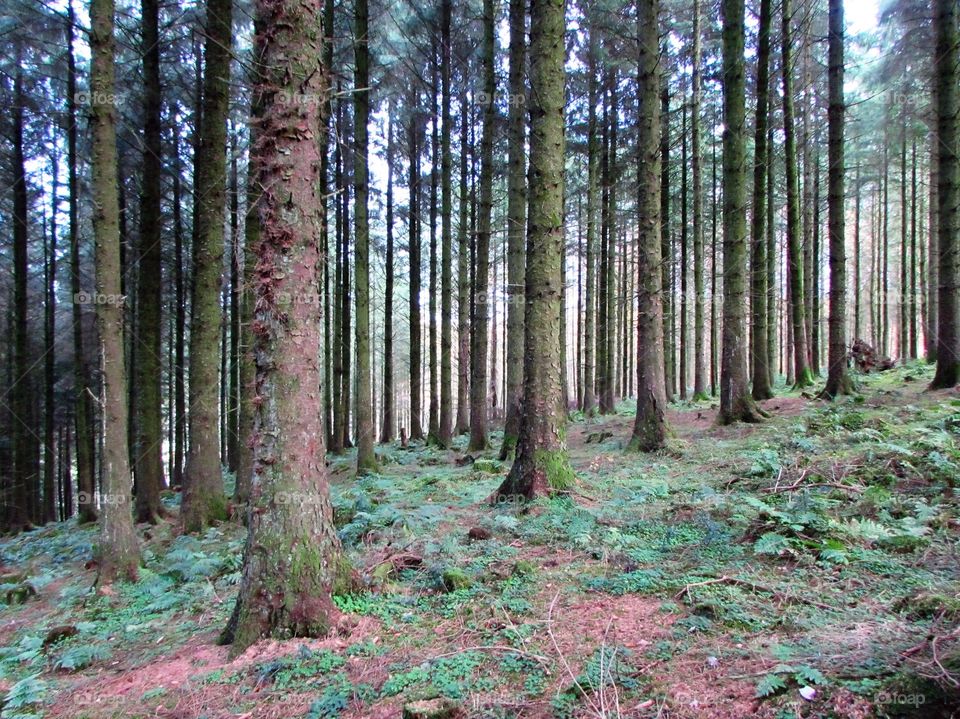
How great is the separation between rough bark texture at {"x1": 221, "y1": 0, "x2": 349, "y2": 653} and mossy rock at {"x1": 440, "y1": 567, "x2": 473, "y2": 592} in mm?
833

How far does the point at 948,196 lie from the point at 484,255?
9754mm

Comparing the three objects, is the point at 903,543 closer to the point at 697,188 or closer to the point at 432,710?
the point at 432,710

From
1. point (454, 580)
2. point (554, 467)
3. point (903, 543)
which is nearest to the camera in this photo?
point (903, 543)

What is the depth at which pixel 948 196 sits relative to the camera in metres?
10.6

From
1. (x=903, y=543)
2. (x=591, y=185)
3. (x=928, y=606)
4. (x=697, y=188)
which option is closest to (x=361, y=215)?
(x=591, y=185)

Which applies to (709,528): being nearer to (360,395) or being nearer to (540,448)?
(540,448)

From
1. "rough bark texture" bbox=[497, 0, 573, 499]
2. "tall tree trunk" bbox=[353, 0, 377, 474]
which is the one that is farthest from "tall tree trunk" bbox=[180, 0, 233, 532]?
"rough bark texture" bbox=[497, 0, 573, 499]

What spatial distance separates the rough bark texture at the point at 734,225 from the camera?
10484 millimetres

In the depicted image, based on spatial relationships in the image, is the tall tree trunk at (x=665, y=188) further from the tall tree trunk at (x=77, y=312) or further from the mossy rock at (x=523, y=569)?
the tall tree trunk at (x=77, y=312)

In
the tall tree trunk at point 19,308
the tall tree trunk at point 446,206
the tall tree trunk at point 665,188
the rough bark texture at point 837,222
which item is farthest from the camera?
the tall tree trunk at point 665,188

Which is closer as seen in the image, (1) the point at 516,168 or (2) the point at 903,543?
(2) the point at 903,543

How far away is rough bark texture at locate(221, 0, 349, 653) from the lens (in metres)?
3.91

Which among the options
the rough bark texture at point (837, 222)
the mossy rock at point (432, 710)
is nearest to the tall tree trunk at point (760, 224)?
the rough bark texture at point (837, 222)

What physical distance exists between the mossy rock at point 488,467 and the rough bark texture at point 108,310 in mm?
5612
